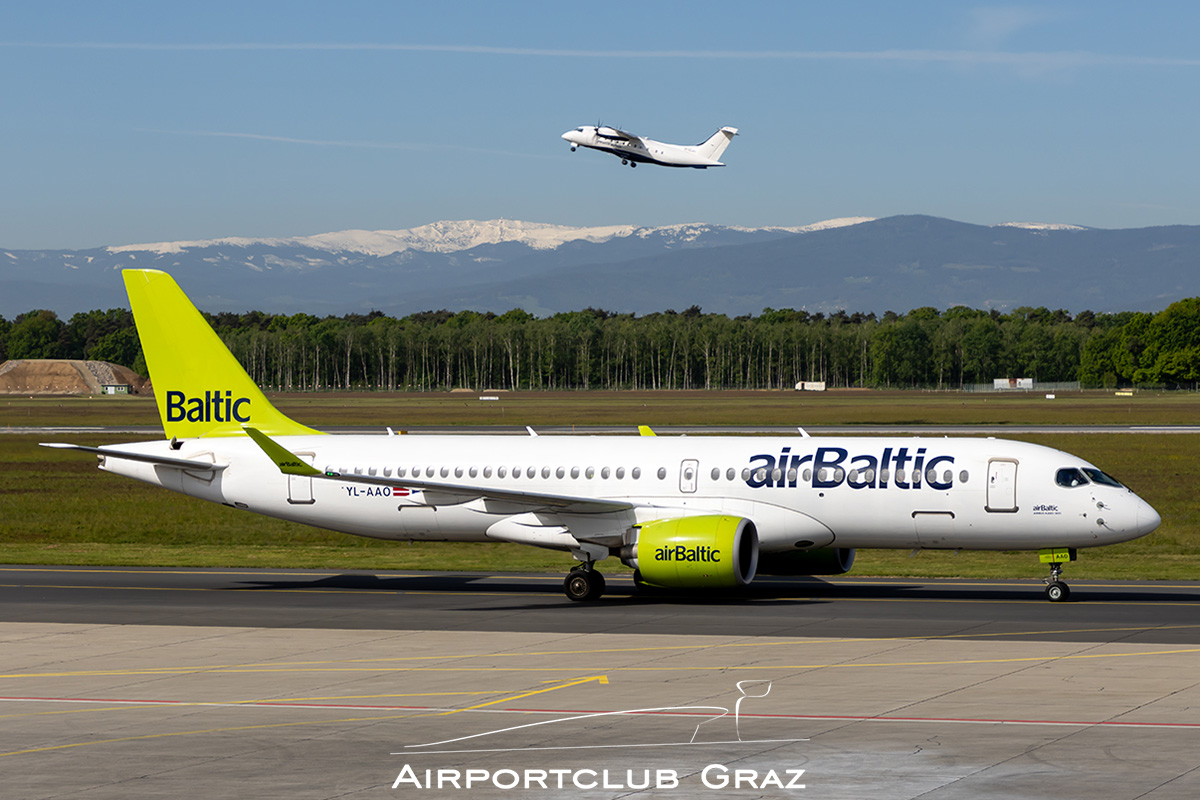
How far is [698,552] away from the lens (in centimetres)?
3244

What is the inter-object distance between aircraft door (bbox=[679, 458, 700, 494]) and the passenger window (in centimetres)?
827

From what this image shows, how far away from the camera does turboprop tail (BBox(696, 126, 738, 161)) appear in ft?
421

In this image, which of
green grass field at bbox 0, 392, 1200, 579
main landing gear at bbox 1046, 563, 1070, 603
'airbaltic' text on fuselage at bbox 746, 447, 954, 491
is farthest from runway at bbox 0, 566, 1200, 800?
green grass field at bbox 0, 392, 1200, 579

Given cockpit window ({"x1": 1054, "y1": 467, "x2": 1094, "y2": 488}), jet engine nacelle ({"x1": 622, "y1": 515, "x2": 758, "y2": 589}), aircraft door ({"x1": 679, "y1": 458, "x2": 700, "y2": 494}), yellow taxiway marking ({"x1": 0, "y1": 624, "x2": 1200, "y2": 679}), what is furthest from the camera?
aircraft door ({"x1": 679, "y1": 458, "x2": 700, "y2": 494})

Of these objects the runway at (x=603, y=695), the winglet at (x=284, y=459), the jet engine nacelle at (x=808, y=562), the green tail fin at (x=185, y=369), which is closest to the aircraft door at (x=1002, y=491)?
the runway at (x=603, y=695)

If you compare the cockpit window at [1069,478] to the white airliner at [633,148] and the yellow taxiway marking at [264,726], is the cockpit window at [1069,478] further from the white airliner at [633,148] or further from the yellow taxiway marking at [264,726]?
the white airliner at [633,148]

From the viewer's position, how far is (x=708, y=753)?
57.8 feet

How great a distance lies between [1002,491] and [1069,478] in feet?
4.93

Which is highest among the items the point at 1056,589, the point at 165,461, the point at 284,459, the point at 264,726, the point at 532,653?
the point at 284,459

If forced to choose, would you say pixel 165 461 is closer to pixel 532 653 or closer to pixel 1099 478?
pixel 532 653

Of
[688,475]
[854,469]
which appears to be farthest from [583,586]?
[854,469]

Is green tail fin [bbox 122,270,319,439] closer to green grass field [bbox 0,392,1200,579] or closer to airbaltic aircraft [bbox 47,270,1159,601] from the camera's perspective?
airbaltic aircraft [bbox 47,270,1159,601]

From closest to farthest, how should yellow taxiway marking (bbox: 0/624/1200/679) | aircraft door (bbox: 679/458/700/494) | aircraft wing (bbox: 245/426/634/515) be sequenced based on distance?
yellow taxiway marking (bbox: 0/624/1200/679) < aircraft wing (bbox: 245/426/634/515) < aircraft door (bbox: 679/458/700/494)

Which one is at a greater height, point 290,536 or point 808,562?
point 808,562
